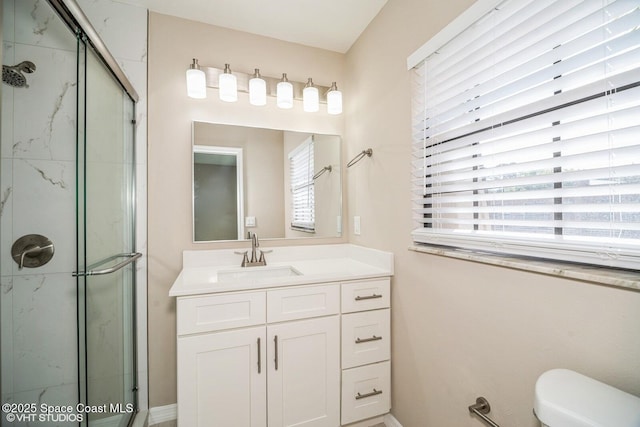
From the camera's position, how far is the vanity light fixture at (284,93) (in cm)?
189

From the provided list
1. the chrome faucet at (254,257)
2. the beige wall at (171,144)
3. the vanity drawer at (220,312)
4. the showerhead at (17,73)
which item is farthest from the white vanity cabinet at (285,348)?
the showerhead at (17,73)

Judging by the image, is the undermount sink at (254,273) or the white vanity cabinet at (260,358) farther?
the undermount sink at (254,273)

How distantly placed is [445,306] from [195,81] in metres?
1.85

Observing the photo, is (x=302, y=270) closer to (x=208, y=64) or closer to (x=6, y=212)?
(x=6, y=212)

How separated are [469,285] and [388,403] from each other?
0.94m

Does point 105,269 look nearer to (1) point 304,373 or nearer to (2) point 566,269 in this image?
(1) point 304,373

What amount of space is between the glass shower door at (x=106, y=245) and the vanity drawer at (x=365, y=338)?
1.13 metres

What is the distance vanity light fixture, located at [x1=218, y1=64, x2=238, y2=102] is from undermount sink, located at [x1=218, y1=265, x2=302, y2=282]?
109 centimetres

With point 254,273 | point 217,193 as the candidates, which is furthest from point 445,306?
point 217,193

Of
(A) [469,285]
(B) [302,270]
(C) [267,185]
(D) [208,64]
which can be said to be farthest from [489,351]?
(D) [208,64]

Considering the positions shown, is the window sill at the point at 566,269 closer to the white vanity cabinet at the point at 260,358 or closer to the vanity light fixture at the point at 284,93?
the white vanity cabinet at the point at 260,358

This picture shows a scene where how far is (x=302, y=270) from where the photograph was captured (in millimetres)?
1762

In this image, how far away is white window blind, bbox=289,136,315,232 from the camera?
2039 mm

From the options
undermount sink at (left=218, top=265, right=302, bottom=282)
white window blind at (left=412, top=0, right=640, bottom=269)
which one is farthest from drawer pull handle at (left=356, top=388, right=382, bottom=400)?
white window blind at (left=412, top=0, right=640, bottom=269)
